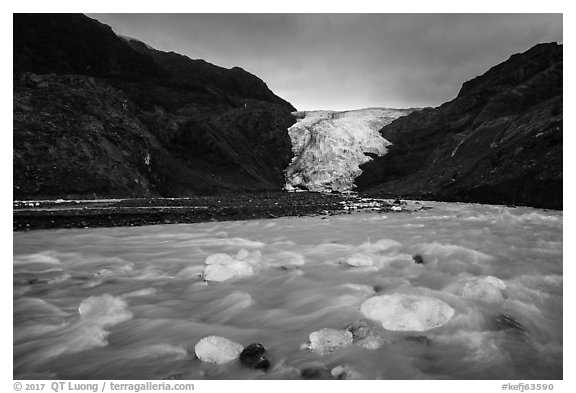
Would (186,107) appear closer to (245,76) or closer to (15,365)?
(15,365)

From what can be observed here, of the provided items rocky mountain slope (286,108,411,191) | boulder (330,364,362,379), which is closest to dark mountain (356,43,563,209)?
rocky mountain slope (286,108,411,191)

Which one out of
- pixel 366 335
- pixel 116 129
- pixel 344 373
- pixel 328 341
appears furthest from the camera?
pixel 116 129

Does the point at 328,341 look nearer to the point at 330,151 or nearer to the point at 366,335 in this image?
the point at 366,335

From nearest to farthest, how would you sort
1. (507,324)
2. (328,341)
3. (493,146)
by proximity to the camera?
(328,341) < (507,324) < (493,146)

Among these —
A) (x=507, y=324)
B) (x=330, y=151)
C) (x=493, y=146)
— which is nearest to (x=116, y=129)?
(x=507, y=324)

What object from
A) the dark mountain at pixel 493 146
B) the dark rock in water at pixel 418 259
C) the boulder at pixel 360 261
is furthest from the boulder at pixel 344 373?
the dark mountain at pixel 493 146

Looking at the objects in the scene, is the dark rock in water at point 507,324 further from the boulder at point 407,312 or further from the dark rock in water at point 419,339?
the dark rock in water at point 419,339
